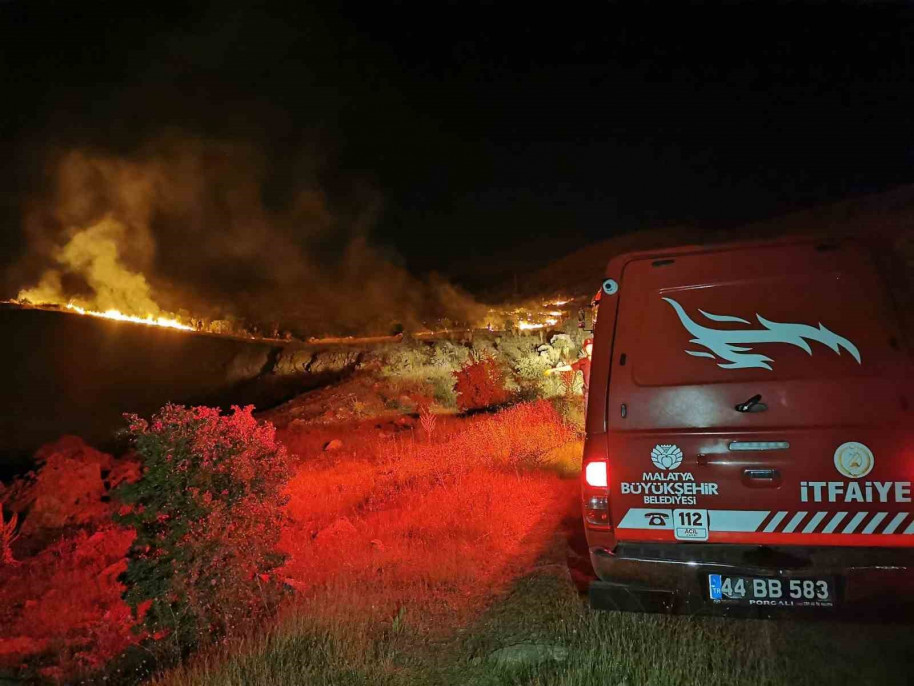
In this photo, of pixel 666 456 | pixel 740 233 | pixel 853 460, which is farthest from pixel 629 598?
pixel 740 233

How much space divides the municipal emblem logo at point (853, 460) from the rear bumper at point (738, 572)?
1.33ft

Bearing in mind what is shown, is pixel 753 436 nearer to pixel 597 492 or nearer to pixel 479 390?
pixel 597 492

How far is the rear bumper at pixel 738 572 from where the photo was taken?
3.43 m

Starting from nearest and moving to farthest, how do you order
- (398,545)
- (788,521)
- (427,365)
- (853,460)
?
(853,460)
(788,521)
(398,545)
(427,365)

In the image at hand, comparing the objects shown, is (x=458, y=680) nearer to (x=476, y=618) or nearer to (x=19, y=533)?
(x=476, y=618)

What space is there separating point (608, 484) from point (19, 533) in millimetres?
9086

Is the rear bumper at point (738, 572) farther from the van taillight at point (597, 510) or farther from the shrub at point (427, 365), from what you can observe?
the shrub at point (427, 365)

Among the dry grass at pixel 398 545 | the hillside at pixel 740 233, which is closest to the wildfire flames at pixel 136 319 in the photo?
the hillside at pixel 740 233

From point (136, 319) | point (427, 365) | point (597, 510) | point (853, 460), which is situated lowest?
point (597, 510)

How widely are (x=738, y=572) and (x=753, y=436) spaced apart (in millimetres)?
762

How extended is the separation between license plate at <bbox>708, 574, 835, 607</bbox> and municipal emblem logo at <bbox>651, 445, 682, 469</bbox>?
0.65 metres

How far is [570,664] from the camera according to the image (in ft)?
12.2

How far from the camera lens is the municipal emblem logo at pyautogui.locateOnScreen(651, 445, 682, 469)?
3.77 metres

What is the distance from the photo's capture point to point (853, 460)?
11.5ft
